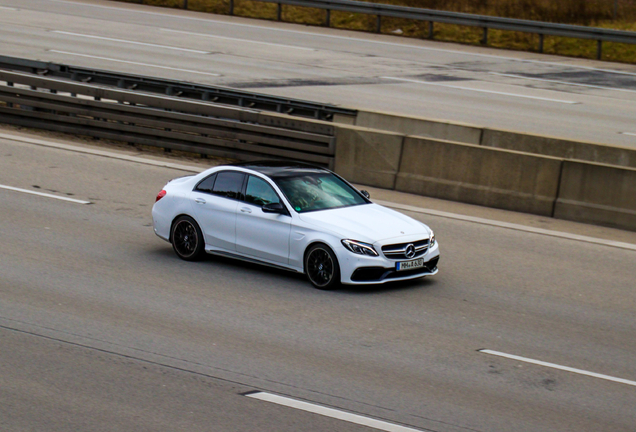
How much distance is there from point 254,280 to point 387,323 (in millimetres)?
2189

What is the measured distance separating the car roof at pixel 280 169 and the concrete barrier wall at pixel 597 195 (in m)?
4.89

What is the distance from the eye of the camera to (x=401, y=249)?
425 inches

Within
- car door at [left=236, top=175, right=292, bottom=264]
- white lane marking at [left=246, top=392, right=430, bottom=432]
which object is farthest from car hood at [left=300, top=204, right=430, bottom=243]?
white lane marking at [left=246, top=392, right=430, bottom=432]

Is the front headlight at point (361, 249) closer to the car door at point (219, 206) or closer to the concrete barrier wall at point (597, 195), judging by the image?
the car door at point (219, 206)

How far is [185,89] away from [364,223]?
10771mm

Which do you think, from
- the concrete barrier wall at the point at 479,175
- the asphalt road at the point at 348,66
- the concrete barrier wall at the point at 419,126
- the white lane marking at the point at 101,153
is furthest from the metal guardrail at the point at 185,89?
the asphalt road at the point at 348,66

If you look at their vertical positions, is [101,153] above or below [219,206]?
below

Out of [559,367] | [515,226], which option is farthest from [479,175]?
[559,367]

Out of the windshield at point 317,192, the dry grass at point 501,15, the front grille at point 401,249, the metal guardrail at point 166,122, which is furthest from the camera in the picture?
the dry grass at point 501,15

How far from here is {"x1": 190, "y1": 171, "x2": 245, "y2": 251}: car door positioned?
461 inches

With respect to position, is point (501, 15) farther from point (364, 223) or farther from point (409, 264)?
point (409, 264)

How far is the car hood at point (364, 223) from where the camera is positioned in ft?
35.3

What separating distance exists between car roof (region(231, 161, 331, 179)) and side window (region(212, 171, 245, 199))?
0.17 meters

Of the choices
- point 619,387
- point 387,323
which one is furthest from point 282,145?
point 619,387
